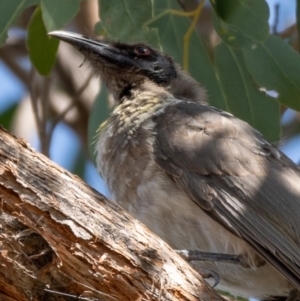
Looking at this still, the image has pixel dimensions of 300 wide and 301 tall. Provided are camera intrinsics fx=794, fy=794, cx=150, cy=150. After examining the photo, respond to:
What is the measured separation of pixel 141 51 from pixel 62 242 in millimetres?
2220

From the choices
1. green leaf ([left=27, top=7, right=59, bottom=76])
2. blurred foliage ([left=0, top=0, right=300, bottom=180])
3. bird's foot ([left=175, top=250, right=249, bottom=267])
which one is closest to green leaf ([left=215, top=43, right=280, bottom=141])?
blurred foliage ([left=0, top=0, right=300, bottom=180])

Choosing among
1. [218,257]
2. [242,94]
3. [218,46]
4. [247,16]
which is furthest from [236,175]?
[218,46]

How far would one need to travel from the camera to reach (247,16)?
153 inches

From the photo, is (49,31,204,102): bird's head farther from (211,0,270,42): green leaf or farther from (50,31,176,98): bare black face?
(211,0,270,42): green leaf

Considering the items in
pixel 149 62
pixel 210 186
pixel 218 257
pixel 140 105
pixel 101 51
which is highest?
pixel 149 62

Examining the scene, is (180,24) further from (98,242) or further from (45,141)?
(98,242)

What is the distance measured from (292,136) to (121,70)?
2283 mm

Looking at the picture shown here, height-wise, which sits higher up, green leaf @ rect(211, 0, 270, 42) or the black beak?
green leaf @ rect(211, 0, 270, 42)

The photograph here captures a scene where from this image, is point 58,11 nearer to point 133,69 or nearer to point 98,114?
point 133,69

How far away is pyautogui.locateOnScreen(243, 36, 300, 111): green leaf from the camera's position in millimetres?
4109

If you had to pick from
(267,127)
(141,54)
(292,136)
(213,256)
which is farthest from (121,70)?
(292,136)

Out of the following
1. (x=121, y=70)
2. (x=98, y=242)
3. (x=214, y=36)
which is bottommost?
(x=98, y=242)

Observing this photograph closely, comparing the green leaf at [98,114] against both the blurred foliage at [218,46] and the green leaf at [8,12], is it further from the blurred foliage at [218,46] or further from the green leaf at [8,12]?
the green leaf at [8,12]

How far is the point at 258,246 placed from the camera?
348 cm
